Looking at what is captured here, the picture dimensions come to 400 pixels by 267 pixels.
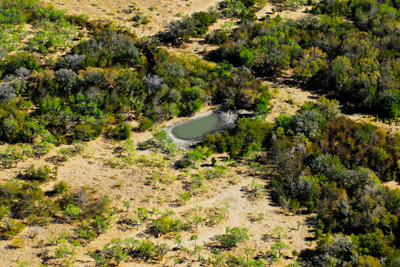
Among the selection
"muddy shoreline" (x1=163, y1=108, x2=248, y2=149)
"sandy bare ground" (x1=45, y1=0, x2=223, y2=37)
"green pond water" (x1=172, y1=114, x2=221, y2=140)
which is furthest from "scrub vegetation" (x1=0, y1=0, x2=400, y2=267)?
"sandy bare ground" (x1=45, y1=0, x2=223, y2=37)

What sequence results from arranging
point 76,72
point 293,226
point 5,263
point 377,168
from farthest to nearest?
point 76,72, point 377,168, point 293,226, point 5,263

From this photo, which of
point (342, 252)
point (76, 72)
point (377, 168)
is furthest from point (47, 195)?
point (377, 168)

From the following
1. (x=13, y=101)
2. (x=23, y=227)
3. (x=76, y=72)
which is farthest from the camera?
(x=76, y=72)

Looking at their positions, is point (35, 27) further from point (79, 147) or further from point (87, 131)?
point (79, 147)

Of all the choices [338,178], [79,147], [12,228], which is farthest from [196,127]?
[12,228]

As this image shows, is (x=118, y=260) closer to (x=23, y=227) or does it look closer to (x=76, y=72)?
(x=23, y=227)

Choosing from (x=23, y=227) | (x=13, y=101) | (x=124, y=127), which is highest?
(x=13, y=101)

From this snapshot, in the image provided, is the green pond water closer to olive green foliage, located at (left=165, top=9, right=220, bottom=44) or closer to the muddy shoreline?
the muddy shoreline
